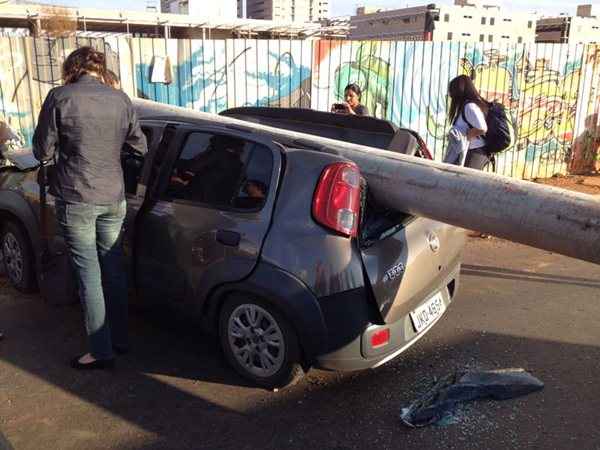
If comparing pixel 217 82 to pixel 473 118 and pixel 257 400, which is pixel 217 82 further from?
pixel 257 400

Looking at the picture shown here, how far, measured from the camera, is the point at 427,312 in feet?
11.8

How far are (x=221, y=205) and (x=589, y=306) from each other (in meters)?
3.43

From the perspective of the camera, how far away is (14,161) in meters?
4.86

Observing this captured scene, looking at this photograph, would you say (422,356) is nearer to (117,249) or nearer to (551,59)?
(117,249)

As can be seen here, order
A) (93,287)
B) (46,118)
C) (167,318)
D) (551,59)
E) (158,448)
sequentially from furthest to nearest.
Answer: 1. (551,59)
2. (167,318)
3. (93,287)
4. (46,118)
5. (158,448)

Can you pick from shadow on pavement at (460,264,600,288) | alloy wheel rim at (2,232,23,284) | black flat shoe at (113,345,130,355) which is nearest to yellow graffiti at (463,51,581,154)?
shadow on pavement at (460,264,600,288)

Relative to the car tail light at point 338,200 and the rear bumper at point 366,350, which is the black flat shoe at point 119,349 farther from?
the car tail light at point 338,200

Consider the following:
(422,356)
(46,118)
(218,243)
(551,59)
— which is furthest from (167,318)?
(551,59)

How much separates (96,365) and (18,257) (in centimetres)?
166

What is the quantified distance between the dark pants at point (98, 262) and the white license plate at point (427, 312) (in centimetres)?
190

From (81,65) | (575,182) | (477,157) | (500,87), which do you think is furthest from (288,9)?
(81,65)

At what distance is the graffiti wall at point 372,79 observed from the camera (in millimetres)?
6879

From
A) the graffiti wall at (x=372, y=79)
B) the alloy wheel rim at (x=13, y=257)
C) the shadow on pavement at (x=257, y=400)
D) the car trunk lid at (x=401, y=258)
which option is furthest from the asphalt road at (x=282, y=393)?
the graffiti wall at (x=372, y=79)

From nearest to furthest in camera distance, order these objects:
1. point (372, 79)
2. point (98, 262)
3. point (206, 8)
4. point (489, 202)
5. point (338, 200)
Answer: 1. point (489, 202)
2. point (338, 200)
3. point (98, 262)
4. point (372, 79)
5. point (206, 8)
